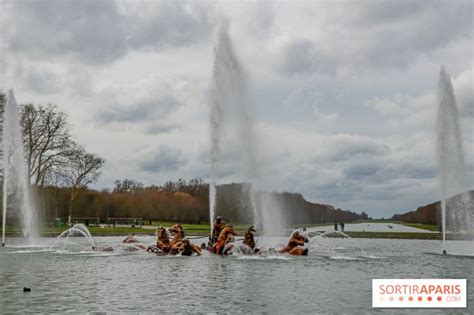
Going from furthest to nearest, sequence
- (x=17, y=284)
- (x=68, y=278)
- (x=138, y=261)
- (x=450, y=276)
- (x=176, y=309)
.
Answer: (x=138, y=261) < (x=450, y=276) < (x=68, y=278) < (x=17, y=284) < (x=176, y=309)

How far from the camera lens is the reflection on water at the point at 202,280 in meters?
17.8

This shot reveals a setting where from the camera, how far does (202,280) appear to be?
23.7m

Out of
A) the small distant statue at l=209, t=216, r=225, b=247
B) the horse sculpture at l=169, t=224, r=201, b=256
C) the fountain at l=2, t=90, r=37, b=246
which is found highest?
the fountain at l=2, t=90, r=37, b=246

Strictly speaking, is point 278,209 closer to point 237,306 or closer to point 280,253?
point 280,253

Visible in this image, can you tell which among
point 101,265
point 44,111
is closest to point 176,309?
point 101,265

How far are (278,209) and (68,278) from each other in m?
24.2

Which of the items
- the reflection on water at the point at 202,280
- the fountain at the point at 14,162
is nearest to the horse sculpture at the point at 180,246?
the reflection on water at the point at 202,280

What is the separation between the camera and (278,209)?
45531mm

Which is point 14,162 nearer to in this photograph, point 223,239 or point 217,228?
point 217,228

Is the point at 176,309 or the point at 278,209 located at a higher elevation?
the point at 278,209

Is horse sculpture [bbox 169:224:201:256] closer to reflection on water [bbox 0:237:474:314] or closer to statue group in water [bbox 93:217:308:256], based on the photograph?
statue group in water [bbox 93:217:308:256]

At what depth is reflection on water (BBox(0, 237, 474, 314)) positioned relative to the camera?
17.8 m

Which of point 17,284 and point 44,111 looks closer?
point 17,284

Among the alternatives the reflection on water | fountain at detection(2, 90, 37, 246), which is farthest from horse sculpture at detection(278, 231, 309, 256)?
fountain at detection(2, 90, 37, 246)
